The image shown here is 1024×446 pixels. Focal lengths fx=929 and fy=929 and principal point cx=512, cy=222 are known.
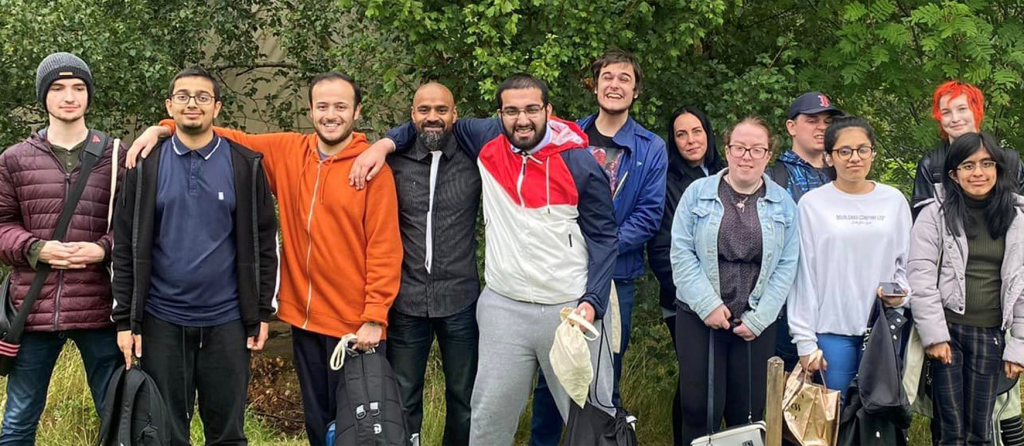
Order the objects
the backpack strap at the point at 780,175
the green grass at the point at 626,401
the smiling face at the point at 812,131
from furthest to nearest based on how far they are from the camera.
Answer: the green grass at the point at 626,401, the smiling face at the point at 812,131, the backpack strap at the point at 780,175

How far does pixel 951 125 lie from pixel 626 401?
289cm

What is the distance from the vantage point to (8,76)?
7.28 m

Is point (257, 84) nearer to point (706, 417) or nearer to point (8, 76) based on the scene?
point (8, 76)

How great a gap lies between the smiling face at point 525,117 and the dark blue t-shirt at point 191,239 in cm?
142

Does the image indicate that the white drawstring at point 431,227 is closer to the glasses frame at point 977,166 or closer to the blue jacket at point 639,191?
the blue jacket at point 639,191

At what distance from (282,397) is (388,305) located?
391 centimetres

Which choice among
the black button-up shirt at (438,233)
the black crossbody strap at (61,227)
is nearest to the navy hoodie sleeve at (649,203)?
the black button-up shirt at (438,233)

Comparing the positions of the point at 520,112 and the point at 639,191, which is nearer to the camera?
the point at 520,112

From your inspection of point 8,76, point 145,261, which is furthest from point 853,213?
point 8,76

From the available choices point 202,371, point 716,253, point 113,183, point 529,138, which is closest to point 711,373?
point 716,253

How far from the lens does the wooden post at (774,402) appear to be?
4359mm

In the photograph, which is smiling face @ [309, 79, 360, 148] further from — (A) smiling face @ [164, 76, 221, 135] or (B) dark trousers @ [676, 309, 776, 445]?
(B) dark trousers @ [676, 309, 776, 445]

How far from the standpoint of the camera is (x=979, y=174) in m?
4.82

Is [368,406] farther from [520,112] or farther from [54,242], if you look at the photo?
[54,242]
